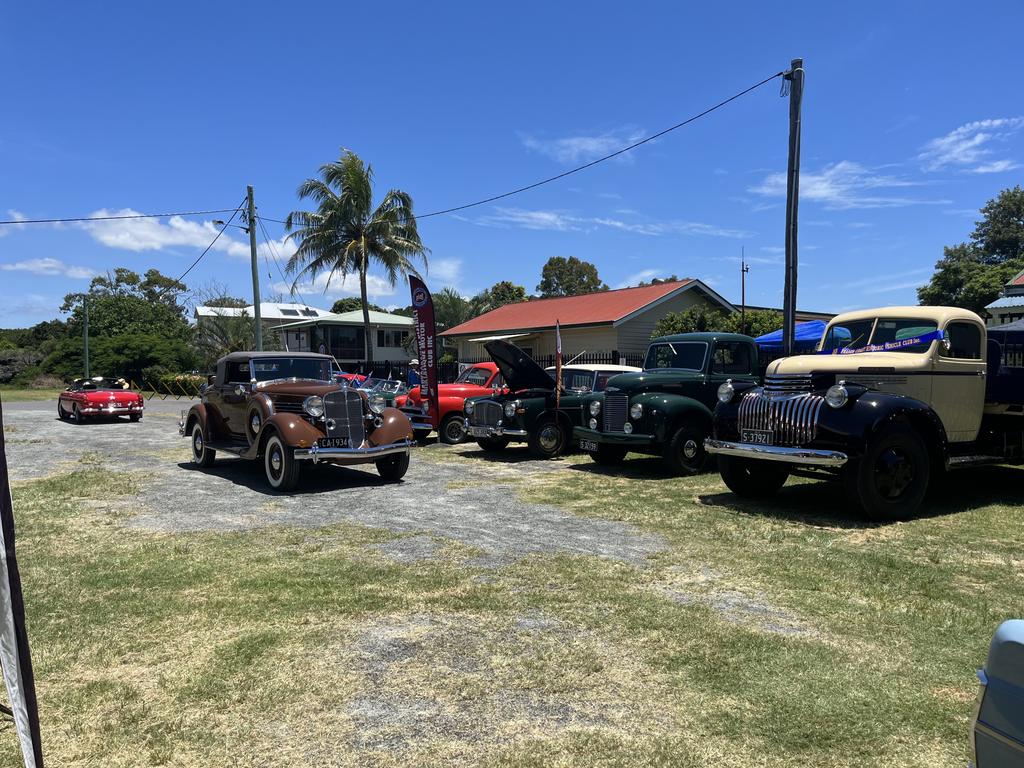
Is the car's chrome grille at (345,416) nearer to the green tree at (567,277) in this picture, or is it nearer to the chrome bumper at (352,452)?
the chrome bumper at (352,452)

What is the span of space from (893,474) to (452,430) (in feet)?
31.5

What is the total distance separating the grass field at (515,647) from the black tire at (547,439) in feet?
18.6

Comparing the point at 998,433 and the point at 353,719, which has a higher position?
the point at 998,433

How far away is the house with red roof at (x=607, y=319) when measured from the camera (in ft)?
89.7

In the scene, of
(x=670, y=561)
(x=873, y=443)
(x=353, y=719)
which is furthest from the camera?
(x=873, y=443)

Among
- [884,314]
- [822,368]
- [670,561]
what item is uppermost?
[884,314]

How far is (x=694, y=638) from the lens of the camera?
411cm


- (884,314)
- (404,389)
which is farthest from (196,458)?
(884,314)

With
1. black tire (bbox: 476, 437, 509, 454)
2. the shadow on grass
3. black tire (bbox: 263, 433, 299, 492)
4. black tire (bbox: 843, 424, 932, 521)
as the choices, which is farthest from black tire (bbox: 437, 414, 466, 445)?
black tire (bbox: 843, 424, 932, 521)

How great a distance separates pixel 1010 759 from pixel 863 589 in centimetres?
384

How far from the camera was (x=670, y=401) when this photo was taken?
33.3ft

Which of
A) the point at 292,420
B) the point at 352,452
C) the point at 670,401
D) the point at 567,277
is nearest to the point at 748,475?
the point at 670,401

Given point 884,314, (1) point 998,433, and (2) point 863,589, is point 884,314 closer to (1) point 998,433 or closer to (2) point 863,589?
(1) point 998,433

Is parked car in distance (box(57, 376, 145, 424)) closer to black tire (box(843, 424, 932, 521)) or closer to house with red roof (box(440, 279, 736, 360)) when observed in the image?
house with red roof (box(440, 279, 736, 360))
